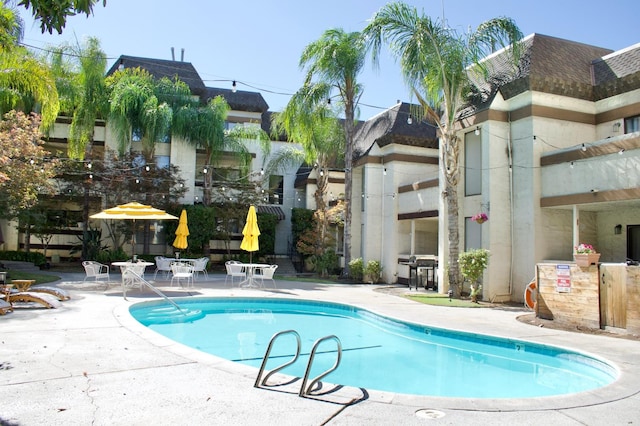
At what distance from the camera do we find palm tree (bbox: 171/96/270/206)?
2467cm

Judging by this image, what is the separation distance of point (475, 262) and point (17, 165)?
46.9 feet

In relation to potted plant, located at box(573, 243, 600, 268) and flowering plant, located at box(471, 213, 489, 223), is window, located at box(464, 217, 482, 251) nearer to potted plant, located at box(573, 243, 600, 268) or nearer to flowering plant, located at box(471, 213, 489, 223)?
flowering plant, located at box(471, 213, 489, 223)

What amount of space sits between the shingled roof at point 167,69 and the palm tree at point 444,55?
650 inches

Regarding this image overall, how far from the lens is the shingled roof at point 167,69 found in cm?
2880

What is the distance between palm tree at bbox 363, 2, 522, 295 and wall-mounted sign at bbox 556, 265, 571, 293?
14.4ft

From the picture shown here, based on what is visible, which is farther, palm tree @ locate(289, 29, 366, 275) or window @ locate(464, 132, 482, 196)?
palm tree @ locate(289, 29, 366, 275)

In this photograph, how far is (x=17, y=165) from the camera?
1490 centimetres

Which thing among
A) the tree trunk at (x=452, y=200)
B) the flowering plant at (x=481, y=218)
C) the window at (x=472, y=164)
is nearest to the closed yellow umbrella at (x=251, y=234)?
the tree trunk at (x=452, y=200)

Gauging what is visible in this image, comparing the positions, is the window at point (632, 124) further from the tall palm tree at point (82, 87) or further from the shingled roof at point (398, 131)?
the tall palm tree at point (82, 87)

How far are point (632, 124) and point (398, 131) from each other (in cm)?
908

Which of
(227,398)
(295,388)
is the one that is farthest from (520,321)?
(227,398)

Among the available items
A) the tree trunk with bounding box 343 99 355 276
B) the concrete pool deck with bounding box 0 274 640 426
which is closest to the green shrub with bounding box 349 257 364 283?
the tree trunk with bounding box 343 99 355 276

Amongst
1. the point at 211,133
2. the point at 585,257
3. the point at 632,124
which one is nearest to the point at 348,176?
the point at 211,133

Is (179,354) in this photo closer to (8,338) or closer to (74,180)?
(8,338)
